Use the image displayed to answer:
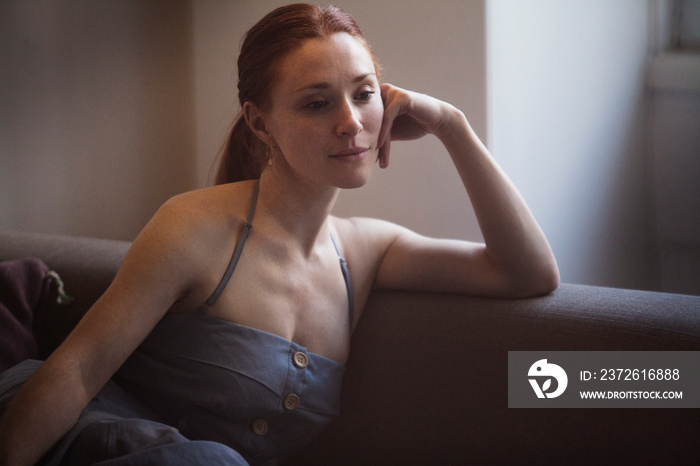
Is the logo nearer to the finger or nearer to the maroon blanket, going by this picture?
the finger

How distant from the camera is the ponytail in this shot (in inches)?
50.8

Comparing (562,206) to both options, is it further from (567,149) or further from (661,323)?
(661,323)

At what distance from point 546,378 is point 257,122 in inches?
25.3

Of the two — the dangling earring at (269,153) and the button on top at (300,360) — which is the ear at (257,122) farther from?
the button on top at (300,360)

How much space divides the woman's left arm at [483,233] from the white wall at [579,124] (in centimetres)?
37

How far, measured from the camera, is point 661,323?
43.4 inches

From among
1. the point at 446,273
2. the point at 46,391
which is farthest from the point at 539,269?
the point at 46,391

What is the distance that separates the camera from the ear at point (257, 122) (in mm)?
1183

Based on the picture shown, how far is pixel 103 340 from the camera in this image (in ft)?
3.17

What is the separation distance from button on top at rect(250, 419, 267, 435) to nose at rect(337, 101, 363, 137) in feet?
1.56

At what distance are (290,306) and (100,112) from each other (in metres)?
1.20

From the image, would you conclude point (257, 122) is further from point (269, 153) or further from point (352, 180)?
point (352, 180)

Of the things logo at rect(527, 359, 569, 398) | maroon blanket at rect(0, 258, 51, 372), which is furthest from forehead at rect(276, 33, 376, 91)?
maroon blanket at rect(0, 258, 51, 372)

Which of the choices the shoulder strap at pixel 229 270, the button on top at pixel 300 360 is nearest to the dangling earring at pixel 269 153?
the shoulder strap at pixel 229 270
